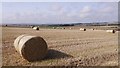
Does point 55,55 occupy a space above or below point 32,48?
below

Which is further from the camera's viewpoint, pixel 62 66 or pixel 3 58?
pixel 3 58

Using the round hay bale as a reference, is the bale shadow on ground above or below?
below

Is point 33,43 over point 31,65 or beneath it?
over

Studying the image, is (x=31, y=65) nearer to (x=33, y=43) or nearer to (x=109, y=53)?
(x=33, y=43)

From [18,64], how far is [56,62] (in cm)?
205

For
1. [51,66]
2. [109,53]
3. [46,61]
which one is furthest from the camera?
[109,53]

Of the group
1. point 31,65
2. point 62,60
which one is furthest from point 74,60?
point 31,65

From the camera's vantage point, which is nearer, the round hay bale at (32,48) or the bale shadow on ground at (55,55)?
the round hay bale at (32,48)

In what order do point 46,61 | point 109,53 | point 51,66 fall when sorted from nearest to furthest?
point 51,66
point 46,61
point 109,53

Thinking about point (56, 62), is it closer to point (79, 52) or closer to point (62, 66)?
point (62, 66)

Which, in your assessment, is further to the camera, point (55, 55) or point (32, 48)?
point (55, 55)

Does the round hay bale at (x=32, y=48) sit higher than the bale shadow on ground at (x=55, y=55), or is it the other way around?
the round hay bale at (x=32, y=48)

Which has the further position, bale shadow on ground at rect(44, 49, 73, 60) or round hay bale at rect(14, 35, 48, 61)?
bale shadow on ground at rect(44, 49, 73, 60)

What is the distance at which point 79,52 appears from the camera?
54.8 feet
